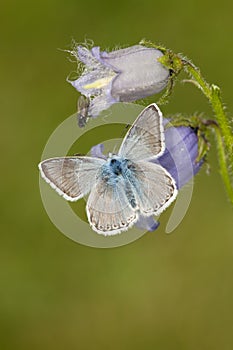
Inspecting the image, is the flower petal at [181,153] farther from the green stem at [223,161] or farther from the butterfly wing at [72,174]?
the butterfly wing at [72,174]

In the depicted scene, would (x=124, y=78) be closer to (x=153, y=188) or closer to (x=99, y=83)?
(x=99, y=83)

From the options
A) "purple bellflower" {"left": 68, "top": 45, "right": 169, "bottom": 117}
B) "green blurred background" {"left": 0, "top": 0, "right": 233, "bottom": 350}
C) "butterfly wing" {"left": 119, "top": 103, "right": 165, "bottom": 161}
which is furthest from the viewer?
"green blurred background" {"left": 0, "top": 0, "right": 233, "bottom": 350}

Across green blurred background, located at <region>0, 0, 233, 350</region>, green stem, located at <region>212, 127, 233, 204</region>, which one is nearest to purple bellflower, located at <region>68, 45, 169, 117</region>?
green stem, located at <region>212, 127, 233, 204</region>

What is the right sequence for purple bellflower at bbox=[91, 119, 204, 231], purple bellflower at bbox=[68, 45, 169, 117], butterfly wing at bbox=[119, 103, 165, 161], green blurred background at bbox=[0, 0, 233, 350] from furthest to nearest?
green blurred background at bbox=[0, 0, 233, 350]
purple bellflower at bbox=[91, 119, 204, 231]
purple bellflower at bbox=[68, 45, 169, 117]
butterfly wing at bbox=[119, 103, 165, 161]

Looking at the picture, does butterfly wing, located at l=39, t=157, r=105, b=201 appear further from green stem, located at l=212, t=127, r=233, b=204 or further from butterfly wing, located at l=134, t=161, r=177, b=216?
green stem, located at l=212, t=127, r=233, b=204

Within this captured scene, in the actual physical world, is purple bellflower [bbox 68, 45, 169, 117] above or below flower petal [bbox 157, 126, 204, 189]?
above

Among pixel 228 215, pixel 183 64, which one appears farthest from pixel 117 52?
pixel 228 215

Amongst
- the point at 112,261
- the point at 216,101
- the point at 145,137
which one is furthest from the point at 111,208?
A: the point at 112,261
